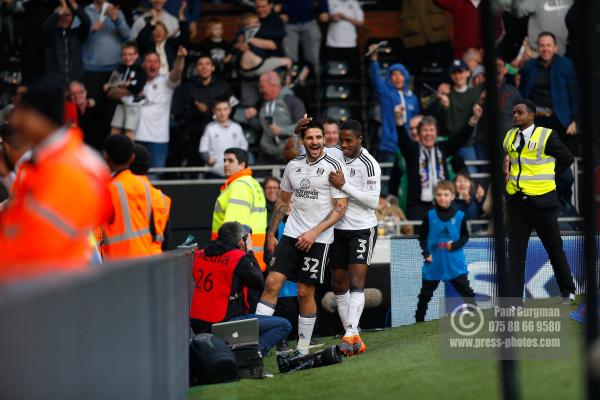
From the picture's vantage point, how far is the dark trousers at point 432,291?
1433 centimetres

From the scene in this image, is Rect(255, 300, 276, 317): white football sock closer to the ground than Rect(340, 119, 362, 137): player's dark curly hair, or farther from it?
closer to the ground

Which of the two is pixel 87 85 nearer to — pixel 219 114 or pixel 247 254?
pixel 219 114

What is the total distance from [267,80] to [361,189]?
527 cm

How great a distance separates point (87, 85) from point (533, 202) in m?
8.21

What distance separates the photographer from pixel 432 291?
1450cm

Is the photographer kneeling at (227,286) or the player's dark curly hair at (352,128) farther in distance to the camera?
the player's dark curly hair at (352,128)

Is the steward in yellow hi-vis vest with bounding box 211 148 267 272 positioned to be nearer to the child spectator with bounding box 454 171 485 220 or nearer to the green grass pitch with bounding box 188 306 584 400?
the green grass pitch with bounding box 188 306 584 400

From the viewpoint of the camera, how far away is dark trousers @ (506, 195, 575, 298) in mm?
12414

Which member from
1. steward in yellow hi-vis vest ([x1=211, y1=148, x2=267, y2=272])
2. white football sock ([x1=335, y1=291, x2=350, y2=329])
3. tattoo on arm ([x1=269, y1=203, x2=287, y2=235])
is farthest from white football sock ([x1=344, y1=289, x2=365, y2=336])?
steward in yellow hi-vis vest ([x1=211, y1=148, x2=267, y2=272])

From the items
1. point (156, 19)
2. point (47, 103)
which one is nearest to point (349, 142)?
point (47, 103)

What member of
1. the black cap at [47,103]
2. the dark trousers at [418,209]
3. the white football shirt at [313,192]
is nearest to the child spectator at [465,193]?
the dark trousers at [418,209]

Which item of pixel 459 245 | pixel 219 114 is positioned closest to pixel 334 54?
pixel 219 114

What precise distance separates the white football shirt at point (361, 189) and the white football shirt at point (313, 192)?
0.31m

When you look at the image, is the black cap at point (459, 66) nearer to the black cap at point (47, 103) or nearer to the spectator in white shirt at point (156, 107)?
the spectator in white shirt at point (156, 107)
